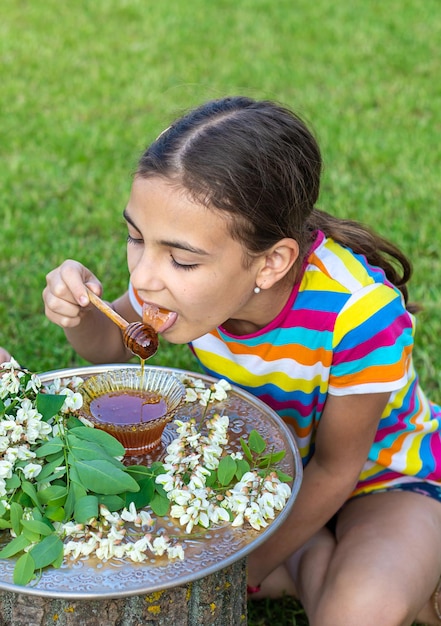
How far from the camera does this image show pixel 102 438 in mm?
1686

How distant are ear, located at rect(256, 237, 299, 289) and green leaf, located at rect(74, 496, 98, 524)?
0.73m

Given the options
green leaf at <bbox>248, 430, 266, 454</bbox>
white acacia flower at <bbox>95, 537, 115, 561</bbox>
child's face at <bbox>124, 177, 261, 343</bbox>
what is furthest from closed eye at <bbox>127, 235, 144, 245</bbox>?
white acacia flower at <bbox>95, 537, 115, 561</bbox>

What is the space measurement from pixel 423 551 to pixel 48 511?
1.08 m

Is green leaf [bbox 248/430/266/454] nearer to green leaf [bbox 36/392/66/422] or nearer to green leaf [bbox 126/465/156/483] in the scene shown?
green leaf [bbox 126/465/156/483]

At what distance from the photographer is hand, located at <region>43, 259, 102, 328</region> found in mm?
2020

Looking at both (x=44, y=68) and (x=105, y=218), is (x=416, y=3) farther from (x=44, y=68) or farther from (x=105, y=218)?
(x=105, y=218)

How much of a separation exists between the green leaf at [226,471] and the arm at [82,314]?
1.83 feet

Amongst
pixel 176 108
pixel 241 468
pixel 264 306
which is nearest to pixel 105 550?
pixel 241 468

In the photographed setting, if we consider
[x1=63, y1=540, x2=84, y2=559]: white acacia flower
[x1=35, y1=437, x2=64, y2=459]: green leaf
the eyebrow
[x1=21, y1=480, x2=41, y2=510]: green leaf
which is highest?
the eyebrow

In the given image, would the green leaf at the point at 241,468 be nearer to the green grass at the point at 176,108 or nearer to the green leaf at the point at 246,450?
the green leaf at the point at 246,450

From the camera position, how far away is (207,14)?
25.1 ft

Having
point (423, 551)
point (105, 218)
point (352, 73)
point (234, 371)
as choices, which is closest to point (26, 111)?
point (105, 218)

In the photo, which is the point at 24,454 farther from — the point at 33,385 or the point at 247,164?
the point at 247,164

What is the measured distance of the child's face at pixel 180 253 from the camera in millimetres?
1864
